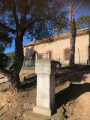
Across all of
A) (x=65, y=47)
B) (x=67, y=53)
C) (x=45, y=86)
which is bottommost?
(x=45, y=86)

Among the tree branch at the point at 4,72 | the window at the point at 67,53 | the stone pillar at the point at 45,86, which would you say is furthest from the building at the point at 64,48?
the stone pillar at the point at 45,86

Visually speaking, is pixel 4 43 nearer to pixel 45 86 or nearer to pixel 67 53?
pixel 45 86

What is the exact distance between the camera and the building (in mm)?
15141

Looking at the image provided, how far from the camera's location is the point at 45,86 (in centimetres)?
368

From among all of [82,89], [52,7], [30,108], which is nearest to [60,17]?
[52,7]

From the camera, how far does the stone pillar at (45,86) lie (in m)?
3.60

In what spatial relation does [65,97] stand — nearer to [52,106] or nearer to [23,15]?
[52,106]

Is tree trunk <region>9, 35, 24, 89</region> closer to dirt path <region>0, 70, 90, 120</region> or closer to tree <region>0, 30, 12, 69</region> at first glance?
dirt path <region>0, 70, 90, 120</region>

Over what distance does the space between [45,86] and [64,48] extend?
47.8 ft

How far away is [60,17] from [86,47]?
32.1 feet

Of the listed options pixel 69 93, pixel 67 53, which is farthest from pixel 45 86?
pixel 67 53

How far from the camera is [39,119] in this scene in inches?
136

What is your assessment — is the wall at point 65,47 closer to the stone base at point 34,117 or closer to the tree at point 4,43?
the tree at point 4,43

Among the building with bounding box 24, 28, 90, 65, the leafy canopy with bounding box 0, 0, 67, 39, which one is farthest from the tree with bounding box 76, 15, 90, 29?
the leafy canopy with bounding box 0, 0, 67, 39
